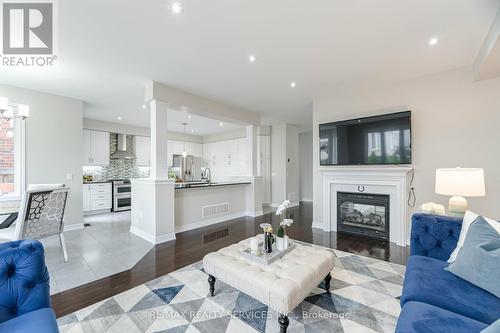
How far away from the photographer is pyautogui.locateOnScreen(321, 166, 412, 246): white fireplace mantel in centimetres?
354

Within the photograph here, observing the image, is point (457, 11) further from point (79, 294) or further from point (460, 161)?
point (79, 294)

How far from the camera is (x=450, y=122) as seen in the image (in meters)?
3.29

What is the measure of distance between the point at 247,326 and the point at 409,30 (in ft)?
10.9

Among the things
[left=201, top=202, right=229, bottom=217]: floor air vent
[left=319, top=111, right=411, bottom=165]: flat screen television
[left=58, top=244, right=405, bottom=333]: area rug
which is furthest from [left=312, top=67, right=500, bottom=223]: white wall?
[left=201, top=202, right=229, bottom=217]: floor air vent

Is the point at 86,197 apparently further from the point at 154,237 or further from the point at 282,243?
the point at 282,243

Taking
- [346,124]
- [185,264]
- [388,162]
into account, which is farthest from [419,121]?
[185,264]

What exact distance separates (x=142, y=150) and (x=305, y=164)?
6.03 metres

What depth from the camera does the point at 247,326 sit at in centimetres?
172

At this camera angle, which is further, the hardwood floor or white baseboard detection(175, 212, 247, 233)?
white baseboard detection(175, 212, 247, 233)

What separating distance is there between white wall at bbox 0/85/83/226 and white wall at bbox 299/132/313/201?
689cm

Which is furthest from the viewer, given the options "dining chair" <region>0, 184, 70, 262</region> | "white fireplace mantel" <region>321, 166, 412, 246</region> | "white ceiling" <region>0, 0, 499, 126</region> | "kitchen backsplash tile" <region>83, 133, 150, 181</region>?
"kitchen backsplash tile" <region>83, 133, 150, 181</region>

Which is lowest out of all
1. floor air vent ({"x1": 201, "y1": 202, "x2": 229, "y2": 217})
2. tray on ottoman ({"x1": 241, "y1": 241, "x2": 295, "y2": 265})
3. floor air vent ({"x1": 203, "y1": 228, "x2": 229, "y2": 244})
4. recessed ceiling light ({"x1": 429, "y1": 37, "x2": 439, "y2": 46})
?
floor air vent ({"x1": 203, "y1": 228, "x2": 229, "y2": 244})

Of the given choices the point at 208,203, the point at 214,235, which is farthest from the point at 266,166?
the point at 214,235

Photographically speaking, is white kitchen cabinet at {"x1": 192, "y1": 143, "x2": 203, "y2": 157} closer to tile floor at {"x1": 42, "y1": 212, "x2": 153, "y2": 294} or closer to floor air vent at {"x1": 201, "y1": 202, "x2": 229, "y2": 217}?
floor air vent at {"x1": 201, "y1": 202, "x2": 229, "y2": 217}
